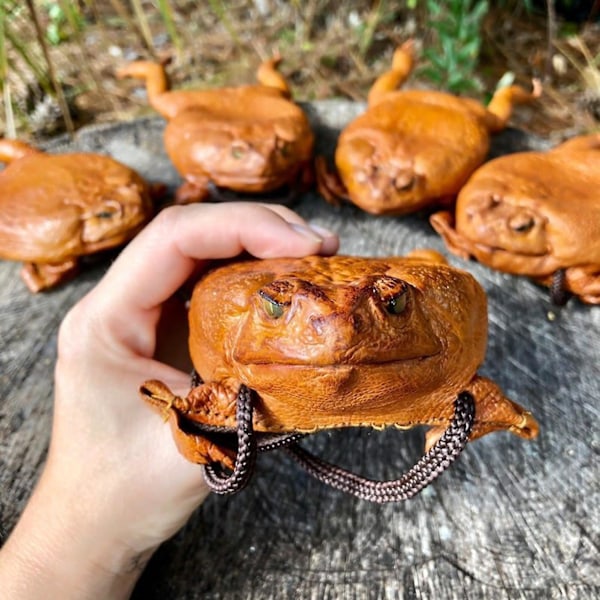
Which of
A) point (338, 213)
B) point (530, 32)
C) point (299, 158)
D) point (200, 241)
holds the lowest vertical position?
point (530, 32)

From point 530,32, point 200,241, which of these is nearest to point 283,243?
point 200,241

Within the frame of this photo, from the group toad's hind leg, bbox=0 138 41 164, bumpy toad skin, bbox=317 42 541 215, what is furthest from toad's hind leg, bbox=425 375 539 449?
toad's hind leg, bbox=0 138 41 164

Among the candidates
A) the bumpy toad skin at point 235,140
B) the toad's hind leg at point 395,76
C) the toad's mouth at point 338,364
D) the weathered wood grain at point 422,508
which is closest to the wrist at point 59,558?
the weathered wood grain at point 422,508

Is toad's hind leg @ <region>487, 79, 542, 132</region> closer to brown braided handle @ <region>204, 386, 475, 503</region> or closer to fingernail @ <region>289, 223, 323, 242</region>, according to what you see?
fingernail @ <region>289, 223, 323, 242</region>

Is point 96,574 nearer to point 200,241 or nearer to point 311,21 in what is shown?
point 200,241

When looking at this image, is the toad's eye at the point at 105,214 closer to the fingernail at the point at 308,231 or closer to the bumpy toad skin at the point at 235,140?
the bumpy toad skin at the point at 235,140

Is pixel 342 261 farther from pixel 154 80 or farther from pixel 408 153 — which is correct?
pixel 154 80

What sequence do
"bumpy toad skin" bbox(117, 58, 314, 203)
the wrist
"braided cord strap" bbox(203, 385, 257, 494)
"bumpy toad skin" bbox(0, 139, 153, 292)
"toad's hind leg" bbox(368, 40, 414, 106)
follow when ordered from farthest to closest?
"toad's hind leg" bbox(368, 40, 414, 106) < "bumpy toad skin" bbox(117, 58, 314, 203) < "bumpy toad skin" bbox(0, 139, 153, 292) < the wrist < "braided cord strap" bbox(203, 385, 257, 494)
